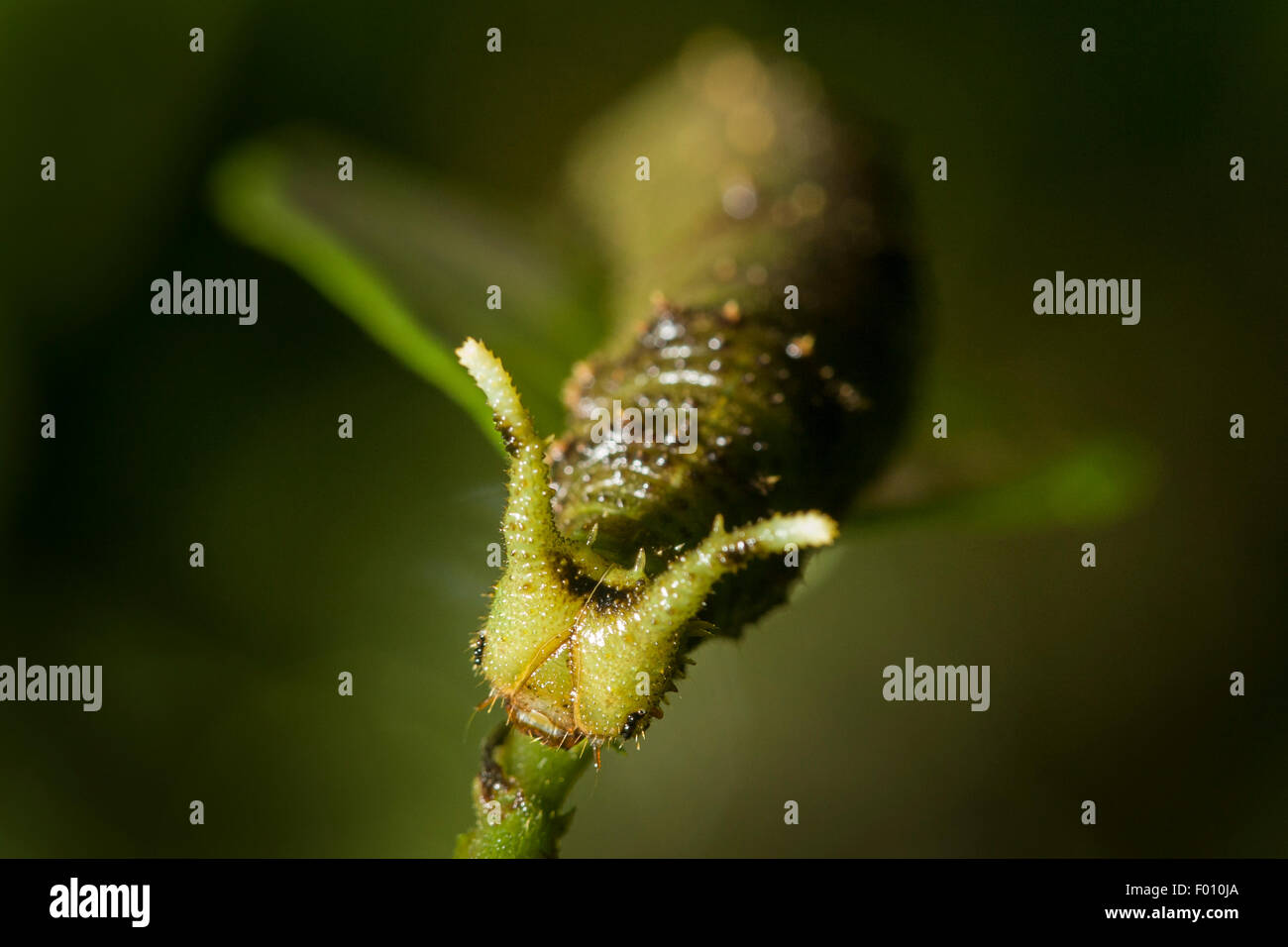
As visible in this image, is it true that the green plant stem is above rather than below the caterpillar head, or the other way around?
below

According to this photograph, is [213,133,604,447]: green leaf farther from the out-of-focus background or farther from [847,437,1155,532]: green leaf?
[847,437,1155,532]: green leaf

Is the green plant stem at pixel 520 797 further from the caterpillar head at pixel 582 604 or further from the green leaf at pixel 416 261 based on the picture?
the green leaf at pixel 416 261

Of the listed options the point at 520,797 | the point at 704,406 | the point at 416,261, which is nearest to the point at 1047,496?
the point at 704,406

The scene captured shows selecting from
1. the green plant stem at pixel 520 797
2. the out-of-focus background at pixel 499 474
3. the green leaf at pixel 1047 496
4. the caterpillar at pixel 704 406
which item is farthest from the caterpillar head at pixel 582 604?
the green leaf at pixel 1047 496

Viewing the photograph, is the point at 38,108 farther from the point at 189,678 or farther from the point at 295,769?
the point at 295,769

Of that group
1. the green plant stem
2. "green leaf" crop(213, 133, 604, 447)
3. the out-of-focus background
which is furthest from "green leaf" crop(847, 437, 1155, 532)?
the green plant stem

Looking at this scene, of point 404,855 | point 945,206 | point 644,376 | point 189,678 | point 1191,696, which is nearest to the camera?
point 644,376
